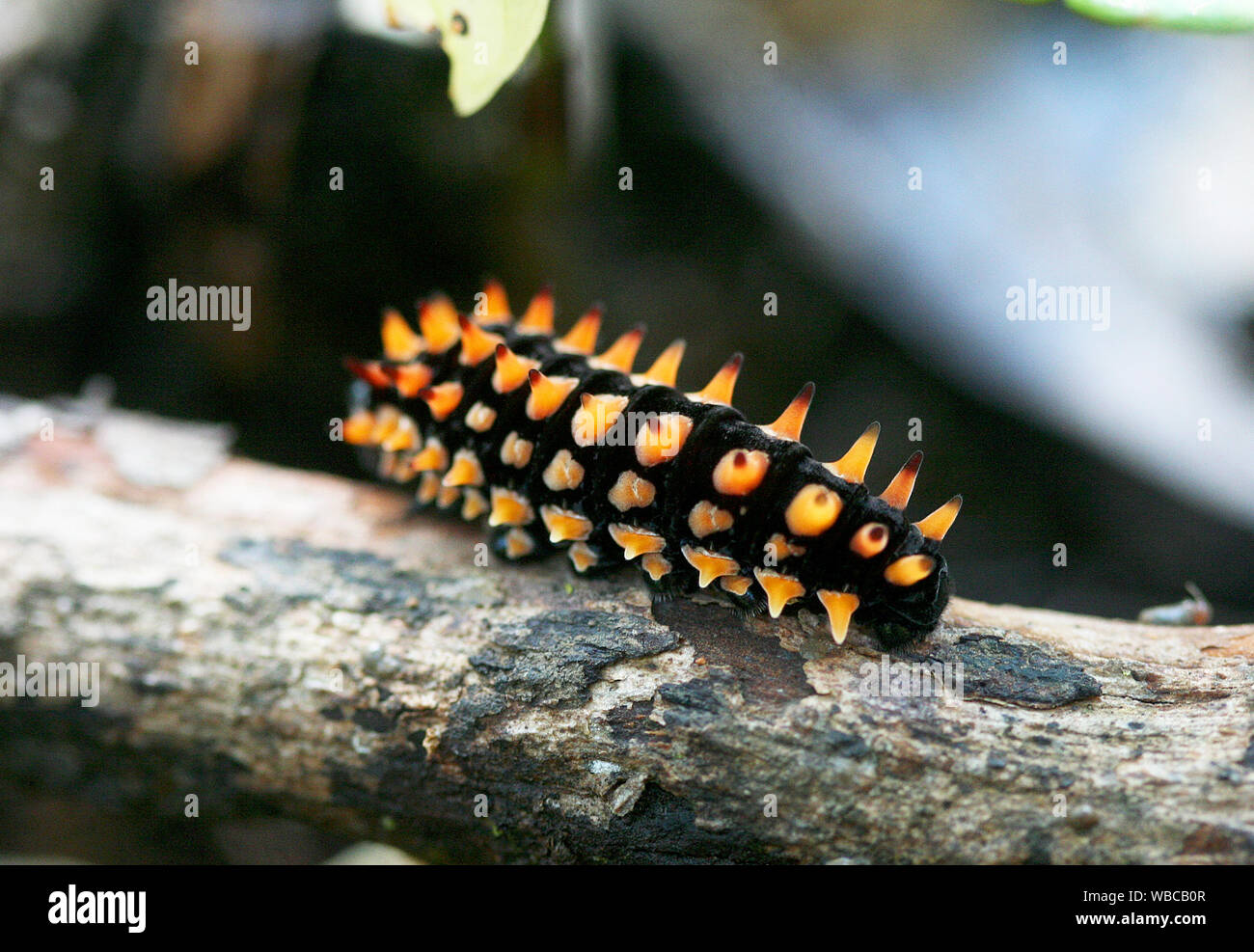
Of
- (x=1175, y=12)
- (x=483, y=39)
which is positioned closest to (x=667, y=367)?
(x=483, y=39)

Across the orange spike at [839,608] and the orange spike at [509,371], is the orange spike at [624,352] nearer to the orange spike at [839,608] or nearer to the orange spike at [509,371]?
the orange spike at [509,371]

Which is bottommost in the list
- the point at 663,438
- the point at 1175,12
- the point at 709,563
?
the point at 709,563

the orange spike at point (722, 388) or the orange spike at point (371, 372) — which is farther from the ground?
the orange spike at point (371, 372)

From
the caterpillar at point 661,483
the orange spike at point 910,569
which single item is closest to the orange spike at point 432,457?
the caterpillar at point 661,483

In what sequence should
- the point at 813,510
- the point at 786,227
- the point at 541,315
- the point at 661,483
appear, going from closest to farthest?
the point at 813,510
the point at 661,483
the point at 541,315
the point at 786,227

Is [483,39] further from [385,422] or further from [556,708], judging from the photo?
[556,708]

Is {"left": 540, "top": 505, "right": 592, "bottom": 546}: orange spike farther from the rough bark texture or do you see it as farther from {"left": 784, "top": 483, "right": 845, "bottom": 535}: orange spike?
{"left": 784, "top": 483, "right": 845, "bottom": 535}: orange spike

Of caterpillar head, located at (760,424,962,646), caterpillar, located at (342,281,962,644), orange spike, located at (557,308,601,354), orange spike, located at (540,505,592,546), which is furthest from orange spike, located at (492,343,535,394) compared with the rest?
caterpillar head, located at (760,424,962,646)
